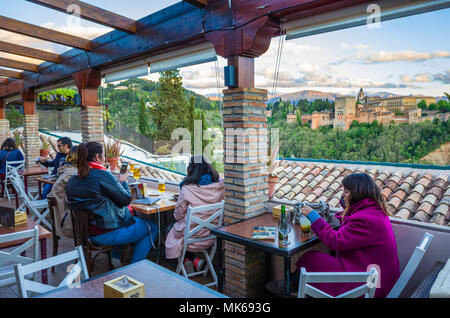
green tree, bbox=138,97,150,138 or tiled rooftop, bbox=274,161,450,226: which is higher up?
green tree, bbox=138,97,150,138

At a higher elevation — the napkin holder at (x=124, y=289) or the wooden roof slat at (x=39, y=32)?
the wooden roof slat at (x=39, y=32)

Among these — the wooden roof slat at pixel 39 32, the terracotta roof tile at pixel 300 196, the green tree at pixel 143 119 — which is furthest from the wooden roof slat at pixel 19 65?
the green tree at pixel 143 119

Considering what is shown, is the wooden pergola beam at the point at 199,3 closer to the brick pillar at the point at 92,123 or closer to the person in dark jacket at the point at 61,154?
the person in dark jacket at the point at 61,154

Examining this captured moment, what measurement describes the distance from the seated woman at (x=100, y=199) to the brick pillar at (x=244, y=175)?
108 cm

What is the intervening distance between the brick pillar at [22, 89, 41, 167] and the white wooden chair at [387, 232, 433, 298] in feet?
32.2

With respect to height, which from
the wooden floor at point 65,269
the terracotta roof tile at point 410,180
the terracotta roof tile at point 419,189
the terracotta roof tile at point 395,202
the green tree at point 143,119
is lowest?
the wooden floor at point 65,269

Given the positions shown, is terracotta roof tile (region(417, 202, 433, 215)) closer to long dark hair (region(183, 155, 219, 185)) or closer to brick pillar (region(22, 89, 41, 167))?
long dark hair (region(183, 155, 219, 185))

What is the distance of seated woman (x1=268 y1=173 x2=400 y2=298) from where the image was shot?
217cm

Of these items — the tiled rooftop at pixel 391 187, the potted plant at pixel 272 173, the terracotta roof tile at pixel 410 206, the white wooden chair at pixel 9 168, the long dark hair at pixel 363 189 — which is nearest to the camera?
the long dark hair at pixel 363 189

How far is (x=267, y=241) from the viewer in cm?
257

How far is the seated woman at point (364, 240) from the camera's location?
2174 mm

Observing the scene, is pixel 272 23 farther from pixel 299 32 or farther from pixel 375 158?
pixel 375 158

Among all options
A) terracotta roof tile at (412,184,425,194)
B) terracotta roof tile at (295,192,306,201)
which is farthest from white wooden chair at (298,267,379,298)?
terracotta roof tile at (295,192,306,201)
